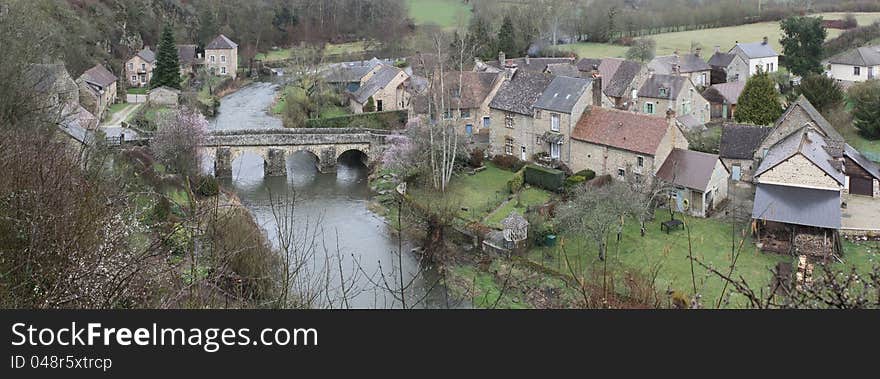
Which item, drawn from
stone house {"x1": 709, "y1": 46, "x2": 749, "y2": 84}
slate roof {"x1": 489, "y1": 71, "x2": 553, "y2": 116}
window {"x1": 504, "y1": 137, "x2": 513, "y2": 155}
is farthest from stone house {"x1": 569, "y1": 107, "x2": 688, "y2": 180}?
stone house {"x1": 709, "y1": 46, "x2": 749, "y2": 84}

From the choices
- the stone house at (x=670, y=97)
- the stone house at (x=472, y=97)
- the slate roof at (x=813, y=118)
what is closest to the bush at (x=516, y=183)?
the stone house at (x=472, y=97)

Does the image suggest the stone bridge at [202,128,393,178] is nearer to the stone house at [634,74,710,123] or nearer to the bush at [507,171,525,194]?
the bush at [507,171,525,194]

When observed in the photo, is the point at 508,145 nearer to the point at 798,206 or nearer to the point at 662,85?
the point at 662,85

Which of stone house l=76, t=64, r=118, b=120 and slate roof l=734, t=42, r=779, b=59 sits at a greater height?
slate roof l=734, t=42, r=779, b=59

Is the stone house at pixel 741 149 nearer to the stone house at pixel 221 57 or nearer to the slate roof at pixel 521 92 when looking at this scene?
the slate roof at pixel 521 92

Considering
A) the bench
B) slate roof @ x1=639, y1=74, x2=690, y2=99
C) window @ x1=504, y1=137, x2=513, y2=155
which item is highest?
slate roof @ x1=639, y1=74, x2=690, y2=99

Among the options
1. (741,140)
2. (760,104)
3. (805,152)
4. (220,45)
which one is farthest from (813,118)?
(220,45)
